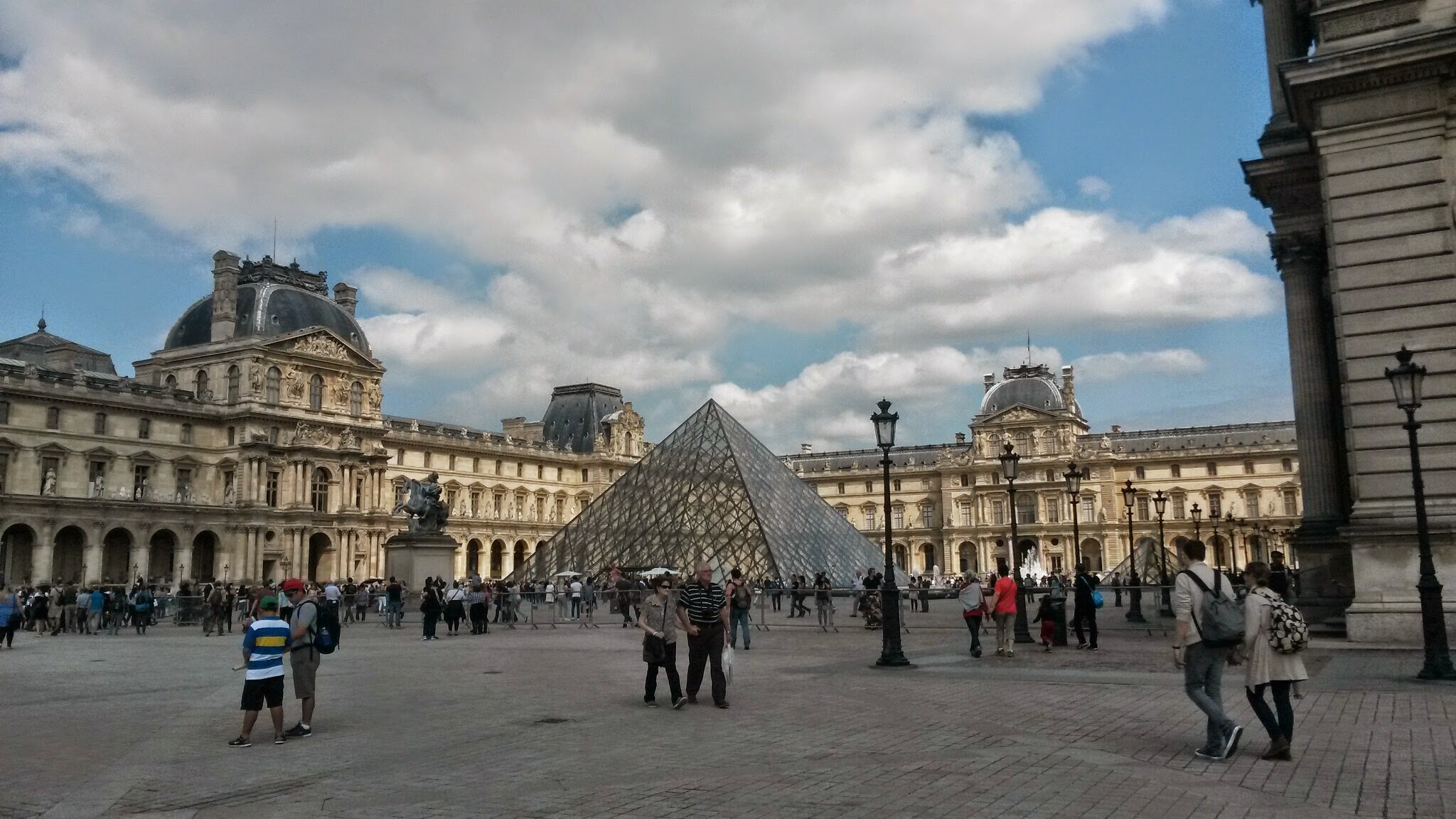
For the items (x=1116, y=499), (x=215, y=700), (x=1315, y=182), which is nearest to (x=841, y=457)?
(x=1116, y=499)

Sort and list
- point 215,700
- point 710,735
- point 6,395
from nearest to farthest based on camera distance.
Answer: point 710,735 → point 215,700 → point 6,395

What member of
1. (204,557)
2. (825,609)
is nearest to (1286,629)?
(825,609)

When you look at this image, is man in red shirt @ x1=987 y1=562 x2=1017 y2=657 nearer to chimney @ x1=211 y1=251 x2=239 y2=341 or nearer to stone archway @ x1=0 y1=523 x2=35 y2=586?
stone archway @ x1=0 y1=523 x2=35 y2=586

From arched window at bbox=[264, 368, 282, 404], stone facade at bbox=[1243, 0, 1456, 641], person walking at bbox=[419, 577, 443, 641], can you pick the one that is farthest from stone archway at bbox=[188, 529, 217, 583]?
stone facade at bbox=[1243, 0, 1456, 641]

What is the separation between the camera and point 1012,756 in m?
7.23

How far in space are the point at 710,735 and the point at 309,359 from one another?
183ft

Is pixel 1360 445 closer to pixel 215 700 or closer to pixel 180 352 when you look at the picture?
pixel 215 700

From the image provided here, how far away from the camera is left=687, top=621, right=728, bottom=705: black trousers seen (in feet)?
33.2

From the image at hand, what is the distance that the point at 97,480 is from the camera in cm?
5012

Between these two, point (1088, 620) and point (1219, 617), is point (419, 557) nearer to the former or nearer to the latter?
point (1088, 620)

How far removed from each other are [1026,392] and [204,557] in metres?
59.8

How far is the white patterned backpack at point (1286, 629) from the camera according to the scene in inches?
269

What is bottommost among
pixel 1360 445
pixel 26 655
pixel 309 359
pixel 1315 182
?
pixel 26 655

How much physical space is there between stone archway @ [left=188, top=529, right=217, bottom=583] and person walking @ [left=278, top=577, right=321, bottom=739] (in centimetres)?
5008
